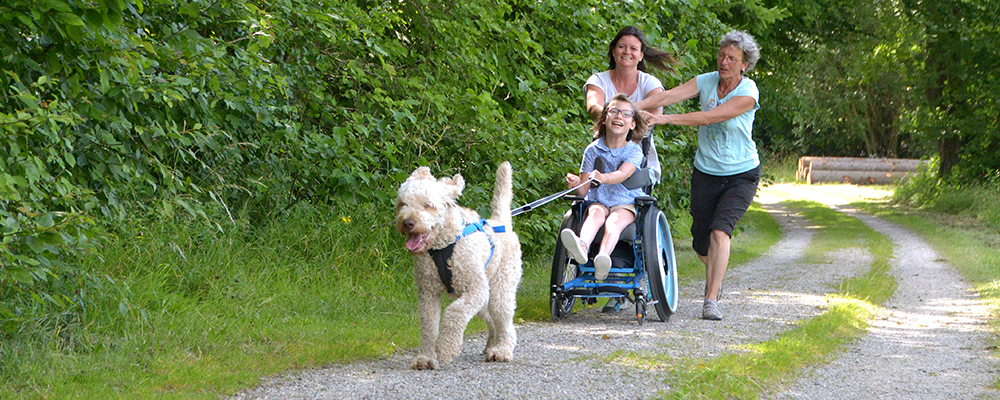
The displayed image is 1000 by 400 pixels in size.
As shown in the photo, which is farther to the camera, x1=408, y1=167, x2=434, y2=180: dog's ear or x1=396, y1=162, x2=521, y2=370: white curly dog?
x1=408, y1=167, x2=434, y2=180: dog's ear

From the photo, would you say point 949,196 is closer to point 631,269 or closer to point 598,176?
point 631,269

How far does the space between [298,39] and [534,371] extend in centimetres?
396

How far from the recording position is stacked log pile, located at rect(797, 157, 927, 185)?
3581 cm

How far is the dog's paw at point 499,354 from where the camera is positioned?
5.02 m

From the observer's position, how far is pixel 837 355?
561 cm

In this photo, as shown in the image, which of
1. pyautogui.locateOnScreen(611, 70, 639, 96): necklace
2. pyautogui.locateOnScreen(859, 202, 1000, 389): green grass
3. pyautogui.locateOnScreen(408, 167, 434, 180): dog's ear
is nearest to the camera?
pyautogui.locateOnScreen(408, 167, 434, 180): dog's ear

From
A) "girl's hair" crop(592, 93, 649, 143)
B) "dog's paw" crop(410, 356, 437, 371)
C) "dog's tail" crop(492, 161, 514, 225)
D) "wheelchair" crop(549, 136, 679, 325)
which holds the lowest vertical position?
"dog's paw" crop(410, 356, 437, 371)

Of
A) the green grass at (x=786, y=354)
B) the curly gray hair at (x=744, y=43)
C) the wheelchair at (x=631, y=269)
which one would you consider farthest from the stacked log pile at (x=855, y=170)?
the wheelchair at (x=631, y=269)

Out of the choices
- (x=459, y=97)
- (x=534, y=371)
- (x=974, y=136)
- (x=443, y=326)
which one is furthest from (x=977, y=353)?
(x=974, y=136)

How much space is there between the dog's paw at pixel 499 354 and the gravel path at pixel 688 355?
2.2 inches

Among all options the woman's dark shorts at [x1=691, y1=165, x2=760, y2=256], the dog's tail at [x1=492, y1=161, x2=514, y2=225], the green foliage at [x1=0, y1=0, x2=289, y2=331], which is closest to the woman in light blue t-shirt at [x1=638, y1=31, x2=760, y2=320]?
the woman's dark shorts at [x1=691, y1=165, x2=760, y2=256]

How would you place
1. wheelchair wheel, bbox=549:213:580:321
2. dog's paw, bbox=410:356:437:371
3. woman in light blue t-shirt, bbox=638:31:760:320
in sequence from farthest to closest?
1. woman in light blue t-shirt, bbox=638:31:760:320
2. wheelchair wheel, bbox=549:213:580:321
3. dog's paw, bbox=410:356:437:371

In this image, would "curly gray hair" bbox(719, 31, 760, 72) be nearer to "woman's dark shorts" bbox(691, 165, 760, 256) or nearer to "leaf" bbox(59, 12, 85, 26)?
"woman's dark shorts" bbox(691, 165, 760, 256)

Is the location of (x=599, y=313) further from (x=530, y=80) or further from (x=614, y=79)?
(x=530, y=80)
